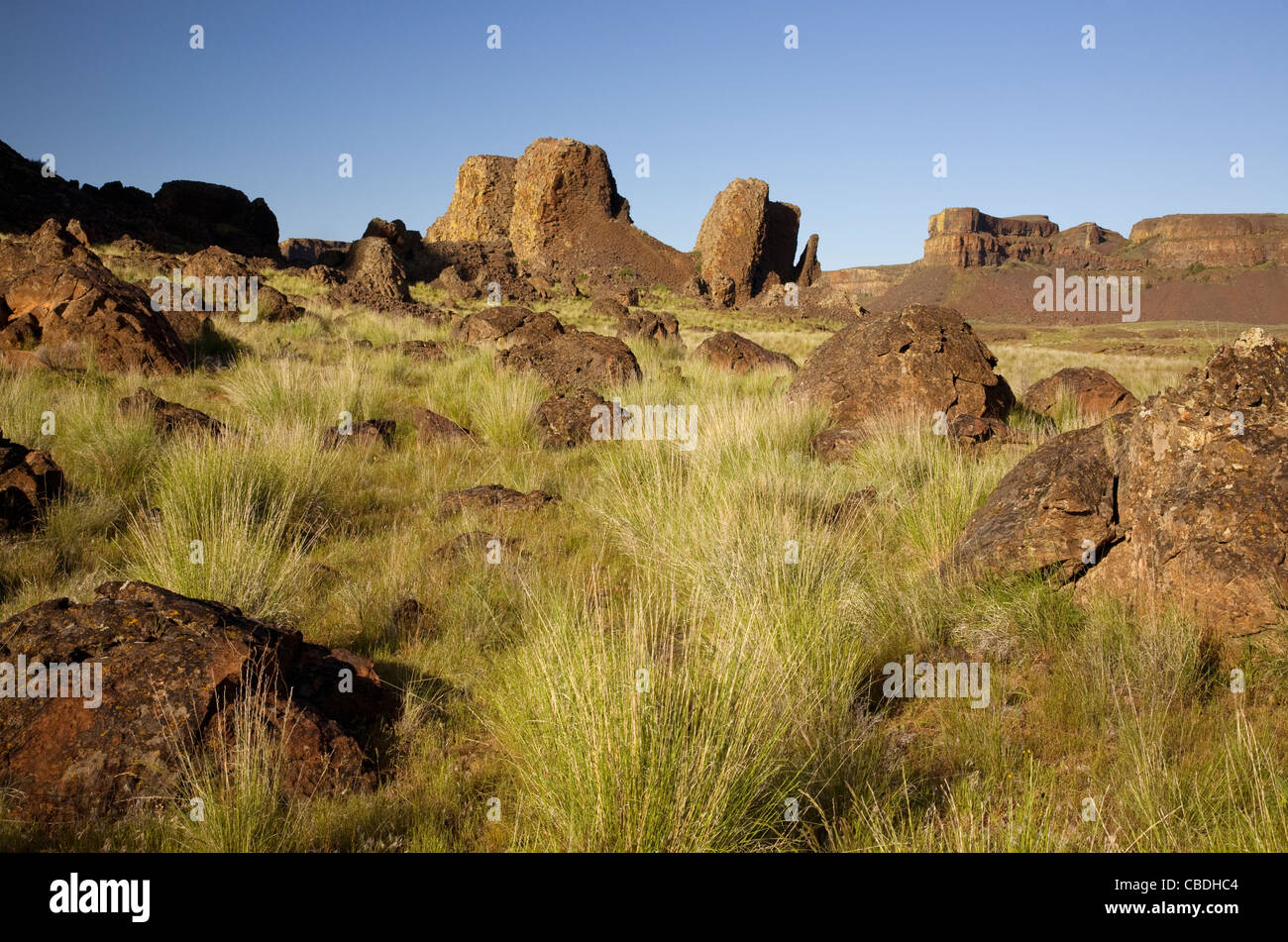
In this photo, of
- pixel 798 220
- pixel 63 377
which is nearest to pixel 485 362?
pixel 63 377

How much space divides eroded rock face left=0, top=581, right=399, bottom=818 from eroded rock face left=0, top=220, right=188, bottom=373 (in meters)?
7.85

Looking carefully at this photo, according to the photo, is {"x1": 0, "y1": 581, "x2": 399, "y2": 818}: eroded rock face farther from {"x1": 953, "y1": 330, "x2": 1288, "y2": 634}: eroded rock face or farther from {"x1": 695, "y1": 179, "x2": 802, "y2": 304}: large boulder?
{"x1": 695, "y1": 179, "x2": 802, "y2": 304}: large boulder

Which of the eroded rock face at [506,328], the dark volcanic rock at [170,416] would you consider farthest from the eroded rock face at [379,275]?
the dark volcanic rock at [170,416]

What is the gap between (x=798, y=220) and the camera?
45.9 metres

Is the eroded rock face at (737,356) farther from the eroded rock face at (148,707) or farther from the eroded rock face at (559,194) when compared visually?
the eroded rock face at (559,194)

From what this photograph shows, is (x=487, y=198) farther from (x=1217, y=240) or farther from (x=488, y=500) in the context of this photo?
(x=1217, y=240)

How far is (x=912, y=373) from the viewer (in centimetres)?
858

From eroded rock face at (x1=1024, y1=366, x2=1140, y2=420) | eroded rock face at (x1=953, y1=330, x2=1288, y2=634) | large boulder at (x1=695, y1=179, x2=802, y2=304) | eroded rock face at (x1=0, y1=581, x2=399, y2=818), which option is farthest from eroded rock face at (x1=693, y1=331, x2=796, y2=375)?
large boulder at (x1=695, y1=179, x2=802, y2=304)

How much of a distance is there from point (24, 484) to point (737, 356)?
411 inches

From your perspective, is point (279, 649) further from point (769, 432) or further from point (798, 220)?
point (798, 220)

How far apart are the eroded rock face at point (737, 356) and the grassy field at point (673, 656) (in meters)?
6.32

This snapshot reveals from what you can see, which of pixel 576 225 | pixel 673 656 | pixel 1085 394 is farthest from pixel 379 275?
pixel 673 656

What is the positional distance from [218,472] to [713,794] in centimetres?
425
